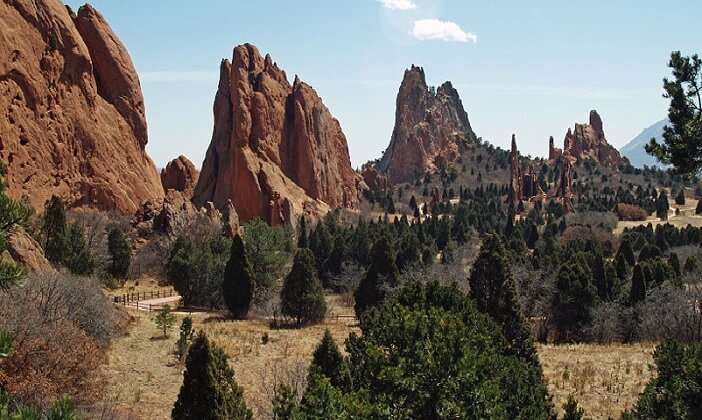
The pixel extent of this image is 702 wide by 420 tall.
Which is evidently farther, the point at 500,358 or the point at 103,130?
the point at 103,130

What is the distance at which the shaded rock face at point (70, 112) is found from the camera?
5934 cm

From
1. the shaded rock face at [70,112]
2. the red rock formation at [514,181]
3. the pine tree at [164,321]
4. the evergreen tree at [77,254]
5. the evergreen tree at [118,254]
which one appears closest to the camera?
the pine tree at [164,321]

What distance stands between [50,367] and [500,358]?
13.0 metres

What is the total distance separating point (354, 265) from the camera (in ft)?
202

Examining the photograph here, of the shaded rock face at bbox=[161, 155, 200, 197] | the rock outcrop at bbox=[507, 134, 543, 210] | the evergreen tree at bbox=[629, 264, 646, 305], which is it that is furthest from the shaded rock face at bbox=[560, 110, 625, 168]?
the evergreen tree at bbox=[629, 264, 646, 305]

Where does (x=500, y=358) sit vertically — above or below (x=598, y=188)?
below

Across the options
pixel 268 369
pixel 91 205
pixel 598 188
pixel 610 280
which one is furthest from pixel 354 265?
pixel 598 188

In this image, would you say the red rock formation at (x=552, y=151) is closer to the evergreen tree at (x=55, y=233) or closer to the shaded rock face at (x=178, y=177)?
the shaded rock face at (x=178, y=177)

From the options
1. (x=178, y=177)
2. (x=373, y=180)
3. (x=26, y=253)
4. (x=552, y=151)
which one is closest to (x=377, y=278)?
(x=26, y=253)

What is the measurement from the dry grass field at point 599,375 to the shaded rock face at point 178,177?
216 ft

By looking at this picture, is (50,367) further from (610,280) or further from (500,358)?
(610,280)

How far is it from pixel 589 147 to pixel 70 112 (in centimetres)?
15523

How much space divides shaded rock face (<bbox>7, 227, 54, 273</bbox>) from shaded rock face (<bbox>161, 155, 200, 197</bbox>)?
2370 inches

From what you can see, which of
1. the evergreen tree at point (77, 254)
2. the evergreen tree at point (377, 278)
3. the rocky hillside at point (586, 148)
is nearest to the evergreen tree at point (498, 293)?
the evergreen tree at point (377, 278)
